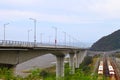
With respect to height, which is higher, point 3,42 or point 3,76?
point 3,42

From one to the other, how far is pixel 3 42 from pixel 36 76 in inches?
533

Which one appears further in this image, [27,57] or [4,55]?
[27,57]

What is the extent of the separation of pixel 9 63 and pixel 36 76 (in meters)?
14.6

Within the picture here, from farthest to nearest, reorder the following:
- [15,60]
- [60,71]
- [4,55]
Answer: [60,71]
[15,60]
[4,55]

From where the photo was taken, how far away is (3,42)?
42.6 m

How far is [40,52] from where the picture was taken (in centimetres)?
6156

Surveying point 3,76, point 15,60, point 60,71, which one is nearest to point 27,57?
point 15,60

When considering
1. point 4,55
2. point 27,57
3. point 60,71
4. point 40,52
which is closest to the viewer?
point 4,55

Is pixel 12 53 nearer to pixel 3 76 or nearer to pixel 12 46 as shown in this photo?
pixel 12 46

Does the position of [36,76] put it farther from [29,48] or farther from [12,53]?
[29,48]

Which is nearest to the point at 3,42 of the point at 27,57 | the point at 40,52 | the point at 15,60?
the point at 15,60

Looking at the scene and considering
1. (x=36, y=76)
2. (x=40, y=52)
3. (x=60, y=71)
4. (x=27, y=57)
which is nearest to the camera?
(x=36, y=76)

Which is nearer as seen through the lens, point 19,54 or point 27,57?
point 19,54

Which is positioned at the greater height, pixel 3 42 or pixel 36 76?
pixel 3 42
